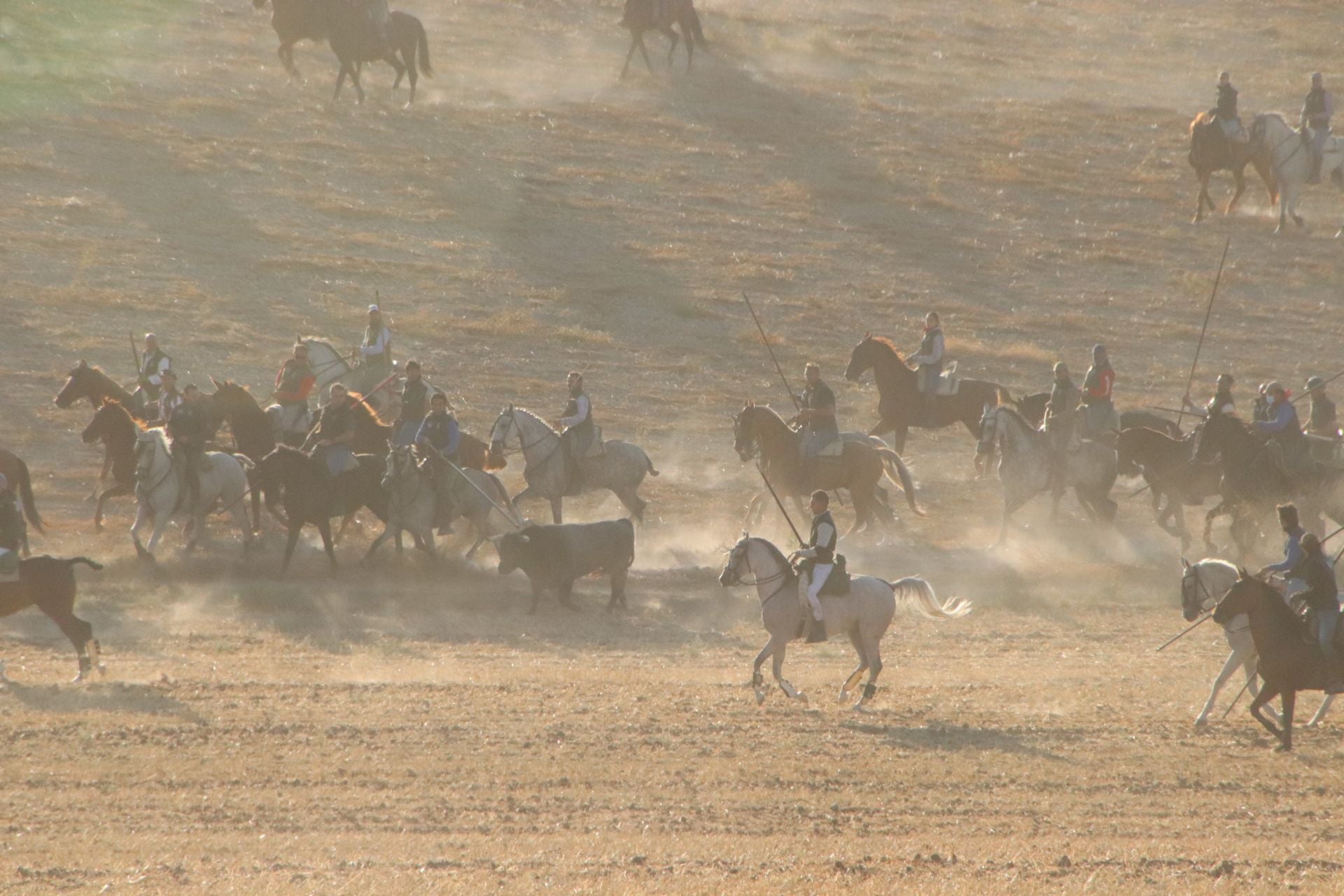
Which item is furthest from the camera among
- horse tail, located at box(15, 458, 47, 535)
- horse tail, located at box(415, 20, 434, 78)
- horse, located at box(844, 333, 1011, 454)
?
horse tail, located at box(415, 20, 434, 78)

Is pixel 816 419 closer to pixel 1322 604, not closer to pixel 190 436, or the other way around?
pixel 190 436

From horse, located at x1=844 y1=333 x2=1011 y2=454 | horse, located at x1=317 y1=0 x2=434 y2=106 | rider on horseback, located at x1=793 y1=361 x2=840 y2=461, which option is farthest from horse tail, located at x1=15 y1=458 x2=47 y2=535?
horse, located at x1=317 y1=0 x2=434 y2=106

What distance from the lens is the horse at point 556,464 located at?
71.6ft

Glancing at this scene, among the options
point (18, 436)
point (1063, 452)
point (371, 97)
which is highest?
point (371, 97)

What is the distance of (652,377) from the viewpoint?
31859 millimetres

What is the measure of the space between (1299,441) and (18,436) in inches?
720

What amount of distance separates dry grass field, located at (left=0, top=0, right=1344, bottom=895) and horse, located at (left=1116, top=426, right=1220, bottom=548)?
0.68 metres

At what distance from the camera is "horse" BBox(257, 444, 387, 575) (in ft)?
67.2

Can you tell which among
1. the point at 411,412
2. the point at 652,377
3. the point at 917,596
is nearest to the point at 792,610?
the point at 917,596

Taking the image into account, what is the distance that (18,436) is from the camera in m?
26.4

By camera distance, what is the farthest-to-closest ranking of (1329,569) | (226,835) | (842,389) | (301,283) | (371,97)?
(371,97) → (301,283) → (842,389) → (1329,569) → (226,835)

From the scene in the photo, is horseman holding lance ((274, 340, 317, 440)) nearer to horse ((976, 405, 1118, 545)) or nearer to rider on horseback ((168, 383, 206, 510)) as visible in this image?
rider on horseback ((168, 383, 206, 510))

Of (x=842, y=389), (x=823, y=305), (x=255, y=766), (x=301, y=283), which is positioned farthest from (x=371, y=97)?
(x=255, y=766)

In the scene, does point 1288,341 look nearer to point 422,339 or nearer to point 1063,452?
point 1063,452
